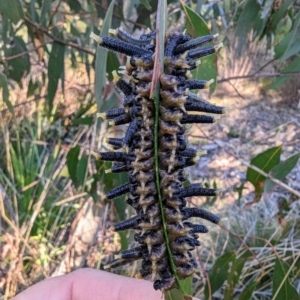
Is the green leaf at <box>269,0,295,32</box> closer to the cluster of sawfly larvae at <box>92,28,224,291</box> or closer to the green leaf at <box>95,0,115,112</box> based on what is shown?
the green leaf at <box>95,0,115,112</box>

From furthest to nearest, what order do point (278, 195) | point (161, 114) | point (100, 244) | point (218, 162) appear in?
point (218, 162) → point (278, 195) → point (100, 244) → point (161, 114)

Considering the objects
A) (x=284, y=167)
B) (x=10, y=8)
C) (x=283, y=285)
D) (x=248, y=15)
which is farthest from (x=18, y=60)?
(x=283, y=285)

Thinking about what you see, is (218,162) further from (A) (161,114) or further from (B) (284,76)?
(A) (161,114)

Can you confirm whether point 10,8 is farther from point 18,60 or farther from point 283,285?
point 283,285

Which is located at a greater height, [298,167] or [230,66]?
[230,66]

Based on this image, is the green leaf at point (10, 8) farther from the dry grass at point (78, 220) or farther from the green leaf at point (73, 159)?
the green leaf at point (73, 159)

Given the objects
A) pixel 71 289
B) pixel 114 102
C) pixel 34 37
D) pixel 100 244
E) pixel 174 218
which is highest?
pixel 34 37

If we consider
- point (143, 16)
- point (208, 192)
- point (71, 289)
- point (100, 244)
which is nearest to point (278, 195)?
point (100, 244)
